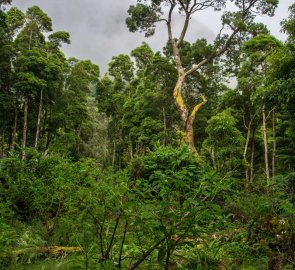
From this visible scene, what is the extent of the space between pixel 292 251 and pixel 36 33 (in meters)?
27.2

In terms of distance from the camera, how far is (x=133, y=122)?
33312mm

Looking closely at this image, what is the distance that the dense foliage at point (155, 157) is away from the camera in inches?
105

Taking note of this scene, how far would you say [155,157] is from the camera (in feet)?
21.3

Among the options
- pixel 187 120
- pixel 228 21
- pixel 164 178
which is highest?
pixel 228 21

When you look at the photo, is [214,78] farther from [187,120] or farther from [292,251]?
[292,251]

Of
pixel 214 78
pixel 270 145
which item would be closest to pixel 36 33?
pixel 214 78

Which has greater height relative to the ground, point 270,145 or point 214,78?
point 214,78

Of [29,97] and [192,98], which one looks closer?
[29,97]

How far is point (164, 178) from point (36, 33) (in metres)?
27.7

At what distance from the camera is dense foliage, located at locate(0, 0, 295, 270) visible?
2.66m

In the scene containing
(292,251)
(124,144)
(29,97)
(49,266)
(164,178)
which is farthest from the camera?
(124,144)

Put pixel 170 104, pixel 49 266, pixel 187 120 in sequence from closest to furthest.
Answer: pixel 49 266, pixel 187 120, pixel 170 104

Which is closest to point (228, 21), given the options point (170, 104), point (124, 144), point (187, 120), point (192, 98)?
point (187, 120)

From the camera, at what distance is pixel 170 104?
28.7 metres
